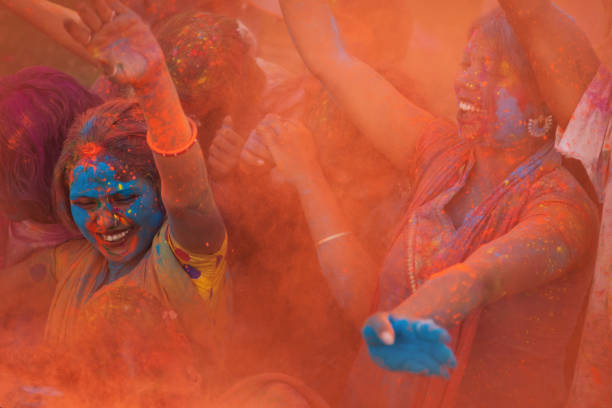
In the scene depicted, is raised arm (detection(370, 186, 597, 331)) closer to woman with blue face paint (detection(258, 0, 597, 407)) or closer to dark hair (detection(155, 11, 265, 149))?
woman with blue face paint (detection(258, 0, 597, 407))

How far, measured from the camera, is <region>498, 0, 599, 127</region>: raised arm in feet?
3.51

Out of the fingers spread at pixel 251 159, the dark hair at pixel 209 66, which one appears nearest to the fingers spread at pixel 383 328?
the fingers spread at pixel 251 159

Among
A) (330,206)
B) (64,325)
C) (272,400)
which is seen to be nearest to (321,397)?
(272,400)

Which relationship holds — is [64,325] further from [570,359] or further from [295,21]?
[570,359]

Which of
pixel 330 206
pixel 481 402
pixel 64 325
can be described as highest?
pixel 330 206

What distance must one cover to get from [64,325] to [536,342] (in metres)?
1.18

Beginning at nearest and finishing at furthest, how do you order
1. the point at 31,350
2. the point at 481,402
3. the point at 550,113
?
the point at 550,113 → the point at 481,402 → the point at 31,350

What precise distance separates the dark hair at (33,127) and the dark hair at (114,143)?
0.11m

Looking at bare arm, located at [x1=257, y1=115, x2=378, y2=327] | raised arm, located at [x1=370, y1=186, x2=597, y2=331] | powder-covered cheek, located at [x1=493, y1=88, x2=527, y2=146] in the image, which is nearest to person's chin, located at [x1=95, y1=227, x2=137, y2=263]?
bare arm, located at [x1=257, y1=115, x2=378, y2=327]

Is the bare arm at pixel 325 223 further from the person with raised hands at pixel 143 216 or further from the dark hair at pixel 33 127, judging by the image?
the dark hair at pixel 33 127

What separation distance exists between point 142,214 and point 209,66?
1.50 feet

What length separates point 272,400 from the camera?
1.39 metres

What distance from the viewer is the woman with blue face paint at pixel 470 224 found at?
3.33ft

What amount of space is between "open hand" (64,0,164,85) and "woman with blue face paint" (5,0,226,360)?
0.16 ft
